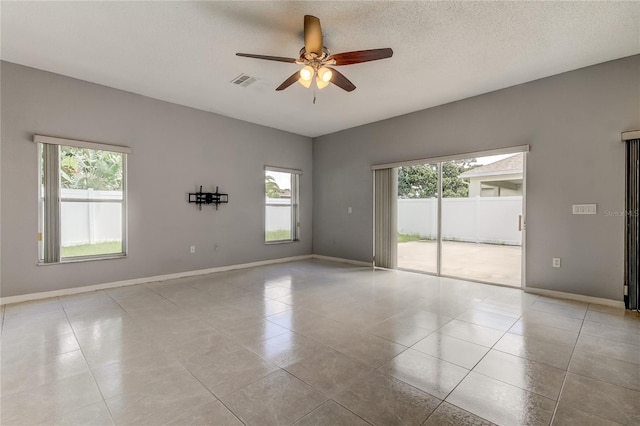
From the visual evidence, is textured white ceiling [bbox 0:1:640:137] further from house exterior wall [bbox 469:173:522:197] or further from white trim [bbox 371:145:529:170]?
house exterior wall [bbox 469:173:522:197]

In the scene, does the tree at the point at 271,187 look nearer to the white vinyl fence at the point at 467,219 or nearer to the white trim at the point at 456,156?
the white trim at the point at 456,156

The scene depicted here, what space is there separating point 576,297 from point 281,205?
18.2 ft

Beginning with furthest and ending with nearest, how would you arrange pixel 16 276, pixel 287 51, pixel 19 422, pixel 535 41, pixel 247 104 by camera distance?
pixel 247 104
pixel 16 276
pixel 287 51
pixel 535 41
pixel 19 422

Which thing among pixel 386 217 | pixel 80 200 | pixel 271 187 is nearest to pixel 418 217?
pixel 386 217

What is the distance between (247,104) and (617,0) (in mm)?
4766

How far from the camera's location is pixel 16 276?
12.1 feet

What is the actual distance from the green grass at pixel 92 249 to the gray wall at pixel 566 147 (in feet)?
18.5

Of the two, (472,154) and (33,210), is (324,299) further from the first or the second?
(33,210)

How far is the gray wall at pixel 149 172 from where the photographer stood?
3.72 m

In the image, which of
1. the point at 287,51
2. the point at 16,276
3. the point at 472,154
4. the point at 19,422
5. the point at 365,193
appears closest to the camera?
the point at 19,422

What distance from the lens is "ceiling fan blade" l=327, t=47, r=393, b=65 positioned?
2.64 m

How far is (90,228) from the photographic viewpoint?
14.3 feet

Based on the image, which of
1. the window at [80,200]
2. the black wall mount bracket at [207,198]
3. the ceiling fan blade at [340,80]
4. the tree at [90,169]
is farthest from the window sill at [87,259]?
the ceiling fan blade at [340,80]

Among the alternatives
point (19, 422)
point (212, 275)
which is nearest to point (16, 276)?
point (212, 275)
